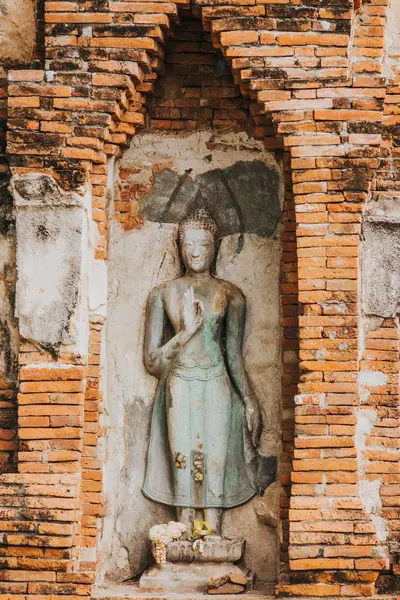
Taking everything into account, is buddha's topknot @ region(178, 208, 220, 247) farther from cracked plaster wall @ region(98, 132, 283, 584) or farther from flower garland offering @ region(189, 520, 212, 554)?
flower garland offering @ region(189, 520, 212, 554)

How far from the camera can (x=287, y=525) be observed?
10.8 meters

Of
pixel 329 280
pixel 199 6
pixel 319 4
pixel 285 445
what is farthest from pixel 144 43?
pixel 285 445

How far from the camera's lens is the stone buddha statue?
11.0 metres

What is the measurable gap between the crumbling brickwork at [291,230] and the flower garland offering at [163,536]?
46cm

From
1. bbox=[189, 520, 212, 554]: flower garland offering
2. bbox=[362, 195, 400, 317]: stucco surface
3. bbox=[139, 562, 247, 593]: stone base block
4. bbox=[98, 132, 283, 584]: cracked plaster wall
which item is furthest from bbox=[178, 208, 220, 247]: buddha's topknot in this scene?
bbox=[139, 562, 247, 593]: stone base block

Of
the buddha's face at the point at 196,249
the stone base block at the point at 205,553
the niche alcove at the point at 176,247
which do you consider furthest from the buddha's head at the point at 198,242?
the stone base block at the point at 205,553

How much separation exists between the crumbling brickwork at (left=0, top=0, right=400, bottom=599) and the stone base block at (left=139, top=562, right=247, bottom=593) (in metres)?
0.42

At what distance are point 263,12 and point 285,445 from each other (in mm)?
3154

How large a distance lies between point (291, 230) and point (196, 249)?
0.74 m

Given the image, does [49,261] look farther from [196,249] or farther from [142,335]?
[196,249]

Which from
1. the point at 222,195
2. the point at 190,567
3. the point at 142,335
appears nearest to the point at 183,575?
the point at 190,567

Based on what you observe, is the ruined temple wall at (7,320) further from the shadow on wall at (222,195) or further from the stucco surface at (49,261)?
the shadow on wall at (222,195)

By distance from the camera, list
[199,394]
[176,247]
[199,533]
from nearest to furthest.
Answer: [199,533]
[199,394]
[176,247]

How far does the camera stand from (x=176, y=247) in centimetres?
1148
